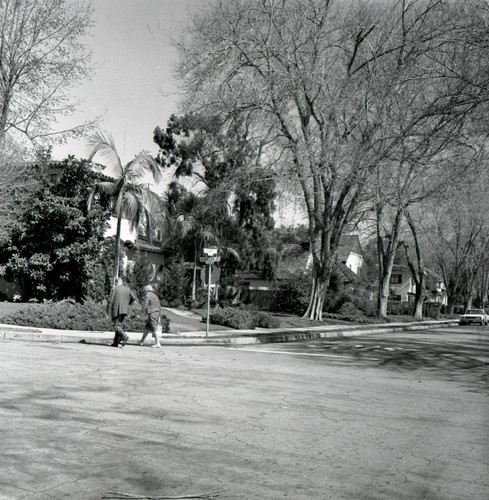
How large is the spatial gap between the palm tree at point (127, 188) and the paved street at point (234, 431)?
16.5 meters

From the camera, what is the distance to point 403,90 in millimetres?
16922

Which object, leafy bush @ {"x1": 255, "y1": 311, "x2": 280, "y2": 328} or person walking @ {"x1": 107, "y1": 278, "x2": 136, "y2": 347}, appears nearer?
person walking @ {"x1": 107, "y1": 278, "x2": 136, "y2": 347}

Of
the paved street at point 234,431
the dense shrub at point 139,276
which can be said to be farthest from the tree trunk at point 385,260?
the paved street at point 234,431

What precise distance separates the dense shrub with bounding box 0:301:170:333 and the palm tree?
7.42m

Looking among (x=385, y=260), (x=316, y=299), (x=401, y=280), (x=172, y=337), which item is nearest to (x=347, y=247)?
(x=401, y=280)

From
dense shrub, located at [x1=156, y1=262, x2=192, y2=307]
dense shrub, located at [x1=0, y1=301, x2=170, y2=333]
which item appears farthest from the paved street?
dense shrub, located at [x1=156, y1=262, x2=192, y2=307]

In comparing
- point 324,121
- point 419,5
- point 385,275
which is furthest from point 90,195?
point 385,275

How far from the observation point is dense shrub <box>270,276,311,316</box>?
4169 cm

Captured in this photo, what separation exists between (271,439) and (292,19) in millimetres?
23517

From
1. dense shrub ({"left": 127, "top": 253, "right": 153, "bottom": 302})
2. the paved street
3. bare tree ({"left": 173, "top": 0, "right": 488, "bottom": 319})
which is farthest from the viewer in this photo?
dense shrub ({"left": 127, "top": 253, "right": 153, "bottom": 302})

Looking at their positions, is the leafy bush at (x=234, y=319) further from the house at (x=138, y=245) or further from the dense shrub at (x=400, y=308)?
the dense shrub at (x=400, y=308)

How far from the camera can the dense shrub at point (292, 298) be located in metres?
41.7

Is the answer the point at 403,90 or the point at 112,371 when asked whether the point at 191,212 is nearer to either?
the point at 403,90

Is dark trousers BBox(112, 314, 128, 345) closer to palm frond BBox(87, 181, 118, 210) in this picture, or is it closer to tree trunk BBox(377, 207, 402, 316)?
palm frond BBox(87, 181, 118, 210)
